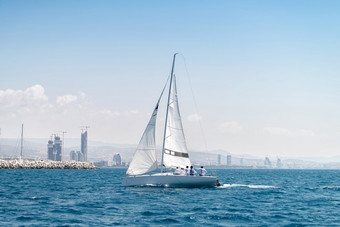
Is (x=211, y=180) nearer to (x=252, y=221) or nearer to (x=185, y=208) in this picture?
(x=185, y=208)

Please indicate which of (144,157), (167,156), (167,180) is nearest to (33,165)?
(144,157)

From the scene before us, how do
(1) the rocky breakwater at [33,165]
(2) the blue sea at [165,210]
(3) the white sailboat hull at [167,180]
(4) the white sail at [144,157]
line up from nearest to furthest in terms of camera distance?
(2) the blue sea at [165,210], (3) the white sailboat hull at [167,180], (4) the white sail at [144,157], (1) the rocky breakwater at [33,165]

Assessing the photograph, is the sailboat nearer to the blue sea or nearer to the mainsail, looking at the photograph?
the mainsail

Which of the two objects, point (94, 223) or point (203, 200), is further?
A: point (203, 200)

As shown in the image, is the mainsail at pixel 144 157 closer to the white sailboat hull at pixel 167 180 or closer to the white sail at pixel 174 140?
the white sailboat hull at pixel 167 180

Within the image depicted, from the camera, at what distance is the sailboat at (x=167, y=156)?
41594 millimetres

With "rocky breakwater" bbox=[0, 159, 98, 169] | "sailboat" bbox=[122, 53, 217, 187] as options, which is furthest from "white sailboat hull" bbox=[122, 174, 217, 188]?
"rocky breakwater" bbox=[0, 159, 98, 169]

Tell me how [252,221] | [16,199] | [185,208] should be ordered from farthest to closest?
[16,199]
[185,208]
[252,221]

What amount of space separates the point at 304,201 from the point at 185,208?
492 inches

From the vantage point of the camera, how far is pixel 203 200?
34.6m

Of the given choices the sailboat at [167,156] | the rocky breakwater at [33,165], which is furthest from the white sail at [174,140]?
the rocky breakwater at [33,165]

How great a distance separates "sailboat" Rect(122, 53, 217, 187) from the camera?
4159 cm

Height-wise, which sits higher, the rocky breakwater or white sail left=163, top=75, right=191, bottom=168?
white sail left=163, top=75, right=191, bottom=168

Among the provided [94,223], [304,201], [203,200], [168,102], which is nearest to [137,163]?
[168,102]
